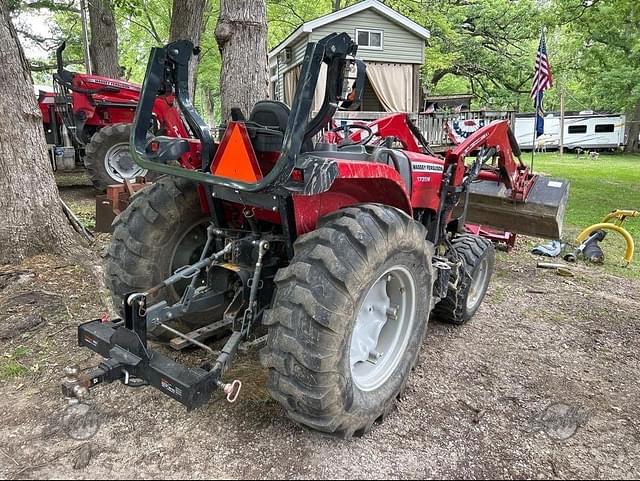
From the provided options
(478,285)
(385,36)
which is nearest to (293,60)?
(385,36)

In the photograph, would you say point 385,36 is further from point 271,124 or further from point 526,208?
point 271,124

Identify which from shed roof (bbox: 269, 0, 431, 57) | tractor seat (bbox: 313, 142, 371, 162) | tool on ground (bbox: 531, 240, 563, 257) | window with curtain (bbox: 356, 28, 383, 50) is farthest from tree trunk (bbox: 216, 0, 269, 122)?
window with curtain (bbox: 356, 28, 383, 50)

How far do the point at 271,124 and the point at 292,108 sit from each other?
0.41 metres

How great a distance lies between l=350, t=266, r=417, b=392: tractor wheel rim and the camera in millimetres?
2799

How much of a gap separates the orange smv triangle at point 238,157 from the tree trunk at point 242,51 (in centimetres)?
283

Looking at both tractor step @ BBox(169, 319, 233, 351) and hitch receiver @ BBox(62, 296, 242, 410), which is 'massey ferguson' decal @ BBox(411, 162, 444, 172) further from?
hitch receiver @ BBox(62, 296, 242, 410)

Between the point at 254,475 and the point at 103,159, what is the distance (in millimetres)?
7816

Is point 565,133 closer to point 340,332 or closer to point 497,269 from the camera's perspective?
point 497,269

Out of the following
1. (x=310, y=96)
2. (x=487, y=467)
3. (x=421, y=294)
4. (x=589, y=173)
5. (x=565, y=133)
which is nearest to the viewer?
(x=310, y=96)

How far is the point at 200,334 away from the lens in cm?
302

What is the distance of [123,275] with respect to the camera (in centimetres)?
301

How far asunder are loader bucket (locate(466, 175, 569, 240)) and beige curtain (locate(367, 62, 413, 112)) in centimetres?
1368

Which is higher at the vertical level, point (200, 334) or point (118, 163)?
point (118, 163)

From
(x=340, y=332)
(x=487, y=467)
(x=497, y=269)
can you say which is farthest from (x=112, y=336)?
(x=497, y=269)
